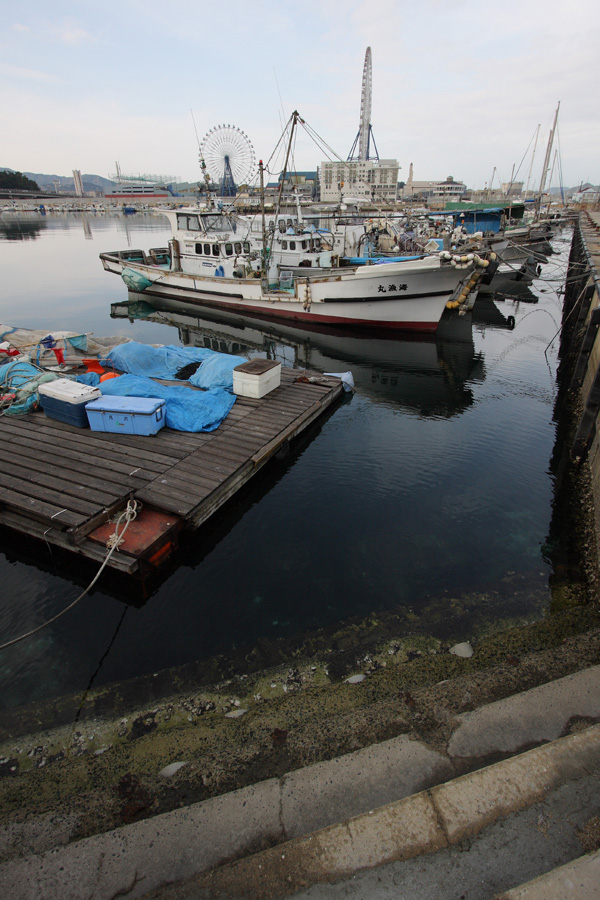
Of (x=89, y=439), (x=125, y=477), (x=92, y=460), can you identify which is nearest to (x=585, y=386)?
(x=125, y=477)

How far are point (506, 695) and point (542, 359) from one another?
17363 millimetres

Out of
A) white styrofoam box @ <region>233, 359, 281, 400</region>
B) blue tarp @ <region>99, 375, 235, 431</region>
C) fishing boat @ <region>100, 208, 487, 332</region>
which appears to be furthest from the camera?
fishing boat @ <region>100, 208, 487, 332</region>

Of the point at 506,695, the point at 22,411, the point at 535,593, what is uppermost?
the point at 22,411

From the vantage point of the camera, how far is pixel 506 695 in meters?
4.38

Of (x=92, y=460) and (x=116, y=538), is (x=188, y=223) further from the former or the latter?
(x=116, y=538)

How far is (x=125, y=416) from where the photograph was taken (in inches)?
357

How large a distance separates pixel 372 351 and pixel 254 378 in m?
9.56

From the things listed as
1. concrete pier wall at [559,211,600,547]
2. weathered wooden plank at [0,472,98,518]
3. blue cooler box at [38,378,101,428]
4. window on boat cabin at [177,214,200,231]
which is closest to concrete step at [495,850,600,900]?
concrete pier wall at [559,211,600,547]

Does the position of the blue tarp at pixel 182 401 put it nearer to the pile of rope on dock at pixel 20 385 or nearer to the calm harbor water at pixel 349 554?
the pile of rope on dock at pixel 20 385

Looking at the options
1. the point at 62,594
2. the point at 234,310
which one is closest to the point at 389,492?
the point at 62,594

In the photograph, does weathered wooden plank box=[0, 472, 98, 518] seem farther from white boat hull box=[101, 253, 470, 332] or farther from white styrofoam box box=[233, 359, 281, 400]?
white boat hull box=[101, 253, 470, 332]

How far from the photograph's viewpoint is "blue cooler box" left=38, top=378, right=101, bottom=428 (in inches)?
362

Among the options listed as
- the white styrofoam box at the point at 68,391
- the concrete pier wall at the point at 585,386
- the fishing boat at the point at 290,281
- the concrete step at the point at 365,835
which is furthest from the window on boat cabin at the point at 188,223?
the concrete step at the point at 365,835

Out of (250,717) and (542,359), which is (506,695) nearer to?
(250,717)
